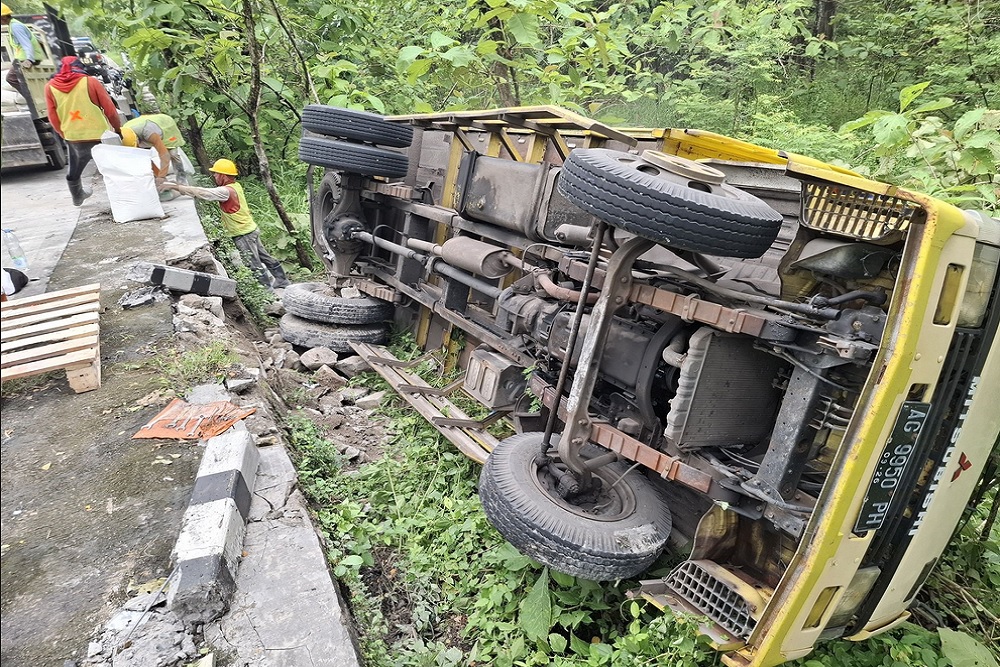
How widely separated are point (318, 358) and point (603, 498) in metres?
3.17

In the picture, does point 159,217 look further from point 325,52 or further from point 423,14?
point 423,14

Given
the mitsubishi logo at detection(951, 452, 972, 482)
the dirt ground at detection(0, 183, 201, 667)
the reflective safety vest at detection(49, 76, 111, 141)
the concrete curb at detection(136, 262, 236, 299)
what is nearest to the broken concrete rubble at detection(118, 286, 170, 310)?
the concrete curb at detection(136, 262, 236, 299)

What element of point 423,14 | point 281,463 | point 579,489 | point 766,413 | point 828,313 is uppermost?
point 423,14

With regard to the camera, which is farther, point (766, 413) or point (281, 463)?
point (281, 463)

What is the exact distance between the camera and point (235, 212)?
6547 mm

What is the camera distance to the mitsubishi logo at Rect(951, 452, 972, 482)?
6.88 feet

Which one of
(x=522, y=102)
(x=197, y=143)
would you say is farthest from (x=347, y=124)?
(x=197, y=143)

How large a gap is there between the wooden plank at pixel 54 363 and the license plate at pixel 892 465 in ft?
10.2

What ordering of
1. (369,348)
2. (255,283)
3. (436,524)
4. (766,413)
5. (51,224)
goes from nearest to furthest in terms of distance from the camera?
1. (766,413)
2. (436,524)
3. (369,348)
4. (51,224)
5. (255,283)

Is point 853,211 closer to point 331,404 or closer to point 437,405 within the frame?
point 437,405

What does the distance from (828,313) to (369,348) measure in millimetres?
3891

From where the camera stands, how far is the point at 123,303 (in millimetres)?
4207

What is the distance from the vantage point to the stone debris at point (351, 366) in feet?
16.5

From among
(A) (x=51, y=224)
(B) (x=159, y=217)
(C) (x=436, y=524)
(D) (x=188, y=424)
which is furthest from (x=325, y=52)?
(C) (x=436, y=524)
